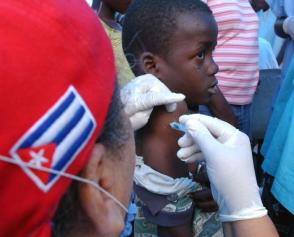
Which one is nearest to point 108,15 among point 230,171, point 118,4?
point 118,4

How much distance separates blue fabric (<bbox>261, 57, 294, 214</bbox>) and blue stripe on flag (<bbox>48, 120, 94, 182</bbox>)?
1.21 meters

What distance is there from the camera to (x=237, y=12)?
194 centimetres

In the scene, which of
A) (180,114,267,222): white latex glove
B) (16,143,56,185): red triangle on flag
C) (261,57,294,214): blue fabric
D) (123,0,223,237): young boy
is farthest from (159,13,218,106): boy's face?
(16,143,56,185): red triangle on flag

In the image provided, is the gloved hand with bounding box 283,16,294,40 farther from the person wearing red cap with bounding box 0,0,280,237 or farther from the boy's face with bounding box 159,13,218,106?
the person wearing red cap with bounding box 0,0,280,237

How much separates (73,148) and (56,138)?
0.03 metres

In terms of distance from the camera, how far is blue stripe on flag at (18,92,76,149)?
42 cm

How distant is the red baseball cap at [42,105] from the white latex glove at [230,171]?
1.74 ft

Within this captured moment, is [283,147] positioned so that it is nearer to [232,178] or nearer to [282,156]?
[282,156]

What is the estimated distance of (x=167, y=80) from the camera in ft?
4.22

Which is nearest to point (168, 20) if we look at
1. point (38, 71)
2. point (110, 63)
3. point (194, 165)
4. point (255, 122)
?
point (194, 165)

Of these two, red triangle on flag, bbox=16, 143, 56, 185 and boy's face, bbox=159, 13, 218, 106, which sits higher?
red triangle on flag, bbox=16, 143, 56, 185

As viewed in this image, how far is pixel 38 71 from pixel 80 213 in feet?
0.67

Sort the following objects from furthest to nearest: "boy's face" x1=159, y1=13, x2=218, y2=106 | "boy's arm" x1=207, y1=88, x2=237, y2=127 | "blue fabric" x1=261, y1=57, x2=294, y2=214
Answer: "boy's arm" x1=207, y1=88, x2=237, y2=127
"blue fabric" x1=261, y1=57, x2=294, y2=214
"boy's face" x1=159, y1=13, x2=218, y2=106

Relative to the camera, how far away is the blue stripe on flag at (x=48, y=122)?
417 millimetres
